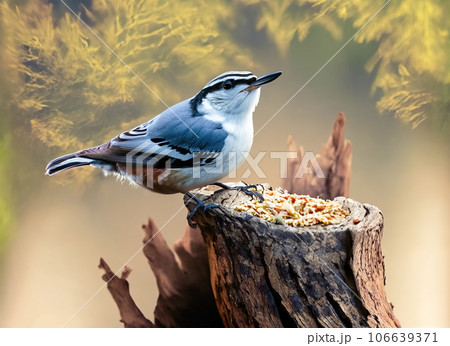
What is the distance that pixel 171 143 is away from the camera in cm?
137

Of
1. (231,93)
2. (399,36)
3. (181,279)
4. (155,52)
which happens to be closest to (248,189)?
(231,93)

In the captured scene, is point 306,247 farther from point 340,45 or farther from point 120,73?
point 120,73

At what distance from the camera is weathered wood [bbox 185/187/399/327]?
1224 mm

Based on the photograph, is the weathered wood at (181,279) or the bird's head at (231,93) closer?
the bird's head at (231,93)

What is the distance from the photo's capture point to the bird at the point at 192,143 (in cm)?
136

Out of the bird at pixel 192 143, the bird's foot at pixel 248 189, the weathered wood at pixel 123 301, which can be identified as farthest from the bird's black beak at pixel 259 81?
the weathered wood at pixel 123 301

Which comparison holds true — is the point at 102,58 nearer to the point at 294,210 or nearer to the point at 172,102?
the point at 172,102

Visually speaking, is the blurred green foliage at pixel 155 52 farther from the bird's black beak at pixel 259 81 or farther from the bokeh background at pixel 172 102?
the bird's black beak at pixel 259 81

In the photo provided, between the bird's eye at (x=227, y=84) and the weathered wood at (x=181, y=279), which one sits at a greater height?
the bird's eye at (x=227, y=84)

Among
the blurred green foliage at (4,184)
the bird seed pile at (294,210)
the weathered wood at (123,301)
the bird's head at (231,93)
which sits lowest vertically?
the weathered wood at (123,301)

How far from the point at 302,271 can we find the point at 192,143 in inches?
18.3

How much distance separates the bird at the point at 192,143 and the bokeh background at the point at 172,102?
0.37 ft

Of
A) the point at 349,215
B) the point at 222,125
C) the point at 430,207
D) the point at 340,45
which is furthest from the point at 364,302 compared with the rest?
the point at 340,45

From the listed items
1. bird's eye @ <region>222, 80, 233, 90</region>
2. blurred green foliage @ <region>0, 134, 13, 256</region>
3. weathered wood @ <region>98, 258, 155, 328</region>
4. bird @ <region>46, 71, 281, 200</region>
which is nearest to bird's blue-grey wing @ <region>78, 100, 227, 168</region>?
bird @ <region>46, 71, 281, 200</region>
